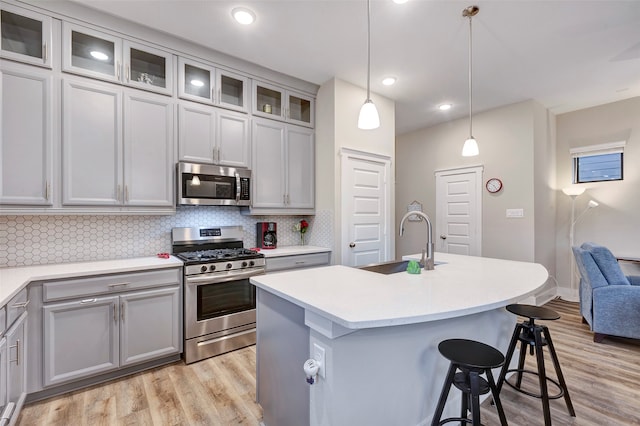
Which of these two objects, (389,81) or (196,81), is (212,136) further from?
(389,81)

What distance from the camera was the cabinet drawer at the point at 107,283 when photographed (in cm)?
209

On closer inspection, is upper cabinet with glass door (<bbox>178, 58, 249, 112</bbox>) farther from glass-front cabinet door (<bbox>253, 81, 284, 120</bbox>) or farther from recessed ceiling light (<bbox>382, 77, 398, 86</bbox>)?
recessed ceiling light (<bbox>382, 77, 398, 86</bbox>)

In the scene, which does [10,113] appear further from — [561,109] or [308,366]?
[561,109]

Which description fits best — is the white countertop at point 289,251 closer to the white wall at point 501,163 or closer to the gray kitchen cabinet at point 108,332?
the gray kitchen cabinet at point 108,332

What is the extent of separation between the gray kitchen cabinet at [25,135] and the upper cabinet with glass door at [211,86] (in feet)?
3.38

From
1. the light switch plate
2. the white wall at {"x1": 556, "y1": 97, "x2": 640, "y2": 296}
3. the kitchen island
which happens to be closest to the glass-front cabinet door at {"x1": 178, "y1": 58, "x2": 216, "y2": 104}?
the kitchen island

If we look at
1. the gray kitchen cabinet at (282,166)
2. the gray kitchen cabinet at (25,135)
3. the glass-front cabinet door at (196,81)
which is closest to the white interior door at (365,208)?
the gray kitchen cabinet at (282,166)

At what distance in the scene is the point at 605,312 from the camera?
9.78 ft

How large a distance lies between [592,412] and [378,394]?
171 cm

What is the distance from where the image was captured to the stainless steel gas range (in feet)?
8.64

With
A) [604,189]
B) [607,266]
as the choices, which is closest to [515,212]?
[607,266]

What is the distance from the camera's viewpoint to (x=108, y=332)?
7.50 ft

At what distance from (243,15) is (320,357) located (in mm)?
2585

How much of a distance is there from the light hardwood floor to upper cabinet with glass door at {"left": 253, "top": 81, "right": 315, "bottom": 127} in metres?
2.66
